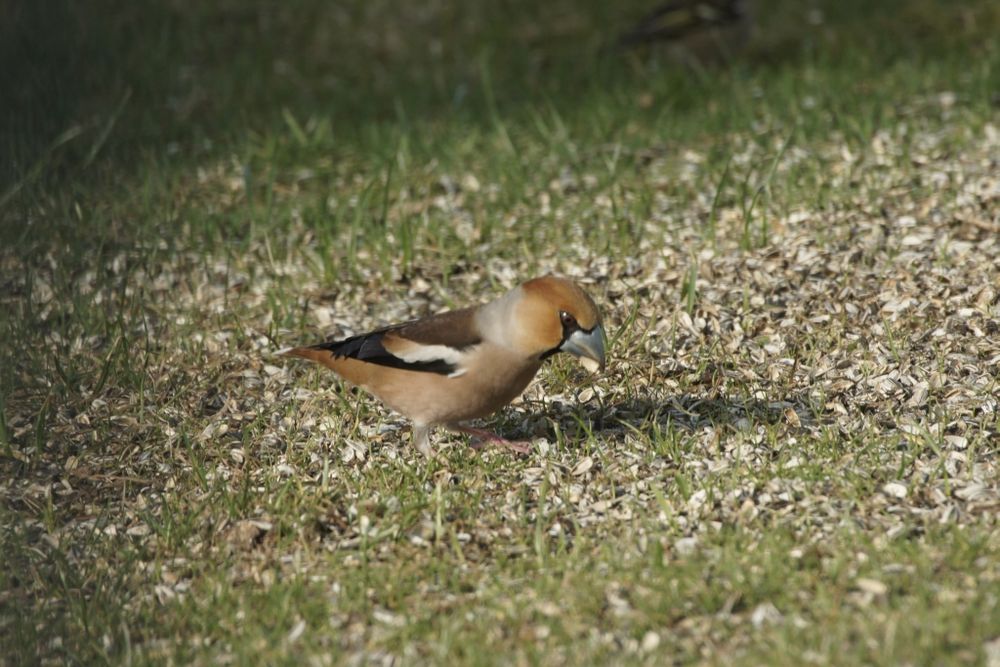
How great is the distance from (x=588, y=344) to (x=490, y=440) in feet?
2.13

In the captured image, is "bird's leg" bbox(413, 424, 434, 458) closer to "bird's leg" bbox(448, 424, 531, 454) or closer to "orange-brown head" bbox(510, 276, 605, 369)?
"bird's leg" bbox(448, 424, 531, 454)

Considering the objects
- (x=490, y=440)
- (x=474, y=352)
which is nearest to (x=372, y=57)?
(x=490, y=440)

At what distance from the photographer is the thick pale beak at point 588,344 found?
438cm

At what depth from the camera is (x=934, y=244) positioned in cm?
598

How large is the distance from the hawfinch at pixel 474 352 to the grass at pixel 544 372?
282 mm

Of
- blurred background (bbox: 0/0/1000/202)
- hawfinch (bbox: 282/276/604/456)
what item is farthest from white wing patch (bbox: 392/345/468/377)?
blurred background (bbox: 0/0/1000/202)

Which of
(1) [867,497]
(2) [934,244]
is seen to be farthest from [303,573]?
(2) [934,244]

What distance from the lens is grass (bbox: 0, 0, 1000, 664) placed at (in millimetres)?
3838

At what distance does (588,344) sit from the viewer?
4387mm

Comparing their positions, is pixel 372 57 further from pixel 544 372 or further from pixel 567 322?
pixel 567 322

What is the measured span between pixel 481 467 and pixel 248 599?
41.5 inches

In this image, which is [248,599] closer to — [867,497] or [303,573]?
[303,573]

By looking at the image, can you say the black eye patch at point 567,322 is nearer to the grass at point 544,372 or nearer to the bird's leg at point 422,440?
the grass at point 544,372

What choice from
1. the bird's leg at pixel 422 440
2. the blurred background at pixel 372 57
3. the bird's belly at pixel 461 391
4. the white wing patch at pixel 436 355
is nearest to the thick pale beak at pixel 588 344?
the bird's belly at pixel 461 391
